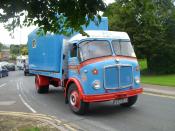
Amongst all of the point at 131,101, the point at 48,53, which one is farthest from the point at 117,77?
the point at 48,53

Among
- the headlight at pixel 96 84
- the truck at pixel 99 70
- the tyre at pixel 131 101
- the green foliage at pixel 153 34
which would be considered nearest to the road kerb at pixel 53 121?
the truck at pixel 99 70

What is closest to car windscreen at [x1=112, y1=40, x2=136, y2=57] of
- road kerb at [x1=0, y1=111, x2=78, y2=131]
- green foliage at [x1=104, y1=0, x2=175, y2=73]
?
road kerb at [x1=0, y1=111, x2=78, y2=131]

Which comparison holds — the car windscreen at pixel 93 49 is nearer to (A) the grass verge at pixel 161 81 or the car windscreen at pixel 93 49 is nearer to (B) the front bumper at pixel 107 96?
(B) the front bumper at pixel 107 96

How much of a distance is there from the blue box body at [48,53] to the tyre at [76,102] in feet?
5.75

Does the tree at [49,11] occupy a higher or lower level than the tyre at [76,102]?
higher

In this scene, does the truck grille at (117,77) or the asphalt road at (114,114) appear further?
the truck grille at (117,77)

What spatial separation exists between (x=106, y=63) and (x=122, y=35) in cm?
172

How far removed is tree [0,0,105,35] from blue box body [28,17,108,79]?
18.5 feet

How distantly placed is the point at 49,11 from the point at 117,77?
623 centimetres

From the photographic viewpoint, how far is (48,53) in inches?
622

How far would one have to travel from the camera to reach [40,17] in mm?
5957

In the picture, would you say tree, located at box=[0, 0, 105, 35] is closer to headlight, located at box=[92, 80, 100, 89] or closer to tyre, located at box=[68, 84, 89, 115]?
headlight, located at box=[92, 80, 100, 89]

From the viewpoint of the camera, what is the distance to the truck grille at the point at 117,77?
11.6 meters

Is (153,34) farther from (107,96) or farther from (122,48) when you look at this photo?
(107,96)
